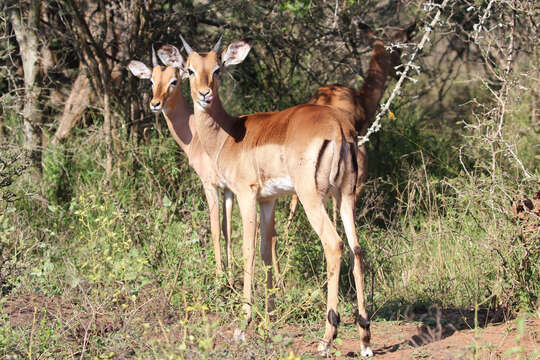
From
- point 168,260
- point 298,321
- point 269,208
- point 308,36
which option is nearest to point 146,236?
point 168,260

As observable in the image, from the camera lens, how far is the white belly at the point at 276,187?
4441 millimetres

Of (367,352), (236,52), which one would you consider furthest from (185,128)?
(367,352)

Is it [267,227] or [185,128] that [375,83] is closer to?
[185,128]

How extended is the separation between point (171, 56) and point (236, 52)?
2.67ft

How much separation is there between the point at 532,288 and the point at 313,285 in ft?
5.28

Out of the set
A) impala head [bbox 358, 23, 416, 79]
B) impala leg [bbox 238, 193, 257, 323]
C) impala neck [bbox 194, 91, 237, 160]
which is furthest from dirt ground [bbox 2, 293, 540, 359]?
impala head [bbox 358, 23, 416, 79]

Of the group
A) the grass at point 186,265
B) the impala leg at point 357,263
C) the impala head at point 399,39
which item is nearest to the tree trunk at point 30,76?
the grass at point 186,265

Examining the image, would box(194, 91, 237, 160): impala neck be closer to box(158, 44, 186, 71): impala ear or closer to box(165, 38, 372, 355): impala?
box(165, 38, 372, 355): impala

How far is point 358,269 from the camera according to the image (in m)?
4.12

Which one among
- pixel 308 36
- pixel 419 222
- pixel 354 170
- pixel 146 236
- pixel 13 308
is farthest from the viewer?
pixel 308 36

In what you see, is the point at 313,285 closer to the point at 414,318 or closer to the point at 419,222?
the point at 414,318

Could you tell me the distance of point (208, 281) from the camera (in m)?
5.24

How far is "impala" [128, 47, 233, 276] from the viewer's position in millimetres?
5613

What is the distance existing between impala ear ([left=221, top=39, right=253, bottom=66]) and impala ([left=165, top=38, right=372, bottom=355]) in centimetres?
1
